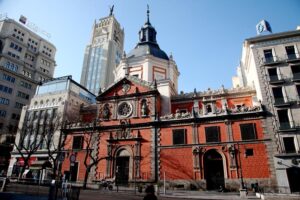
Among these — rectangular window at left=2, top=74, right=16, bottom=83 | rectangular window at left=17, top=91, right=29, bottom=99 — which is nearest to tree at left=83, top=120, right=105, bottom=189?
rectangular window at left=17, top=91, right=29, bottom=99

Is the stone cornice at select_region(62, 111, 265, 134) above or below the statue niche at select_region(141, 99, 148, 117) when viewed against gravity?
below

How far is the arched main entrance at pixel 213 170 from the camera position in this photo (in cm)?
2777

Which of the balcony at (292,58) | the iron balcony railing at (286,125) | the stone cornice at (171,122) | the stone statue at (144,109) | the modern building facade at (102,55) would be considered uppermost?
the modern building facade at (102,55)

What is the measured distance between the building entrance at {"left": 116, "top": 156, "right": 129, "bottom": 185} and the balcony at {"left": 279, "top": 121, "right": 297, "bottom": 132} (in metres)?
20.3

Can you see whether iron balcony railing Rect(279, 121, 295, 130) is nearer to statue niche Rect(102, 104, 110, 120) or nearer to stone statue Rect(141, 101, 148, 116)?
stone statue Rect(141, 101, 148, 116)

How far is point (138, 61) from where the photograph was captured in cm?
4275

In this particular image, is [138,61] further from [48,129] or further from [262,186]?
[262,186]

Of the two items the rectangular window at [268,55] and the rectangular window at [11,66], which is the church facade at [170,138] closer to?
the rectangular window at [268,55]

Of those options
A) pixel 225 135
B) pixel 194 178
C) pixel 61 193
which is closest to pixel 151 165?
pixel 194 178

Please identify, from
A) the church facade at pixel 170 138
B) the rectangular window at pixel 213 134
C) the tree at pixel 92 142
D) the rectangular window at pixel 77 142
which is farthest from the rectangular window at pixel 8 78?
the rectangular window at pixel 213 134

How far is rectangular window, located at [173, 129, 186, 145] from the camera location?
3074 centimetres

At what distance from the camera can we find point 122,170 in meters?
32.0

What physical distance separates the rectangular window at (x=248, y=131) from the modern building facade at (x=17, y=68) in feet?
153

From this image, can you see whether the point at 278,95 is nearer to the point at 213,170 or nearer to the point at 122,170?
the point at 213,170
